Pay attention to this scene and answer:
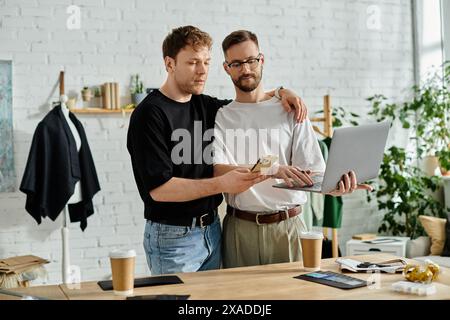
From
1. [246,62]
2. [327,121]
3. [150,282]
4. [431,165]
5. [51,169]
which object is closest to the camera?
[150,282]

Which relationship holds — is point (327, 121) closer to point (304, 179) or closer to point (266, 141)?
point (266, 141)

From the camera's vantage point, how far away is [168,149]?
2.72 meters

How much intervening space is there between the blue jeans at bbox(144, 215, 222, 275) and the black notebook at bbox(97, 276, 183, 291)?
0.45m

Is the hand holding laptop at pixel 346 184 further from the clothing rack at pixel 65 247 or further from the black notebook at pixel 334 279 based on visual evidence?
the clothing rack at pixel 65 247

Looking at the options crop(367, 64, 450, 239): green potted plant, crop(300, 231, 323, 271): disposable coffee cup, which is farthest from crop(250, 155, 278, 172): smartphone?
crop(367, 64, 450, 239): green potted plant

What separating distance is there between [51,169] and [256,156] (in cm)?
205

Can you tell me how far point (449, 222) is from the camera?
16.3 ft

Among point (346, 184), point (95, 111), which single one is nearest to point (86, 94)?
point (95, 111)

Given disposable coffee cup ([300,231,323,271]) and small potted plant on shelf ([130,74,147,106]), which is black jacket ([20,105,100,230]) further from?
disposable coffee cup ([300,231,323,271])

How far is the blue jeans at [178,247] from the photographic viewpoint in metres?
2.67

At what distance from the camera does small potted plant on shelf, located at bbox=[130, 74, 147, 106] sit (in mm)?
4785

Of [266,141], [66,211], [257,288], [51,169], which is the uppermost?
[266,141]
